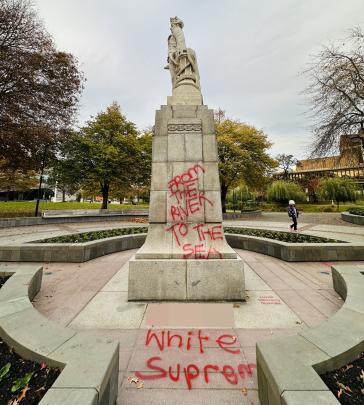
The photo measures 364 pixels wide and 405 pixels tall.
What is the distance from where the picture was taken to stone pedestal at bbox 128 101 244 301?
14.2ft

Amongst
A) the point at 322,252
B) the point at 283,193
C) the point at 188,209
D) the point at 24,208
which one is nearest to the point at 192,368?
the point at 188,209

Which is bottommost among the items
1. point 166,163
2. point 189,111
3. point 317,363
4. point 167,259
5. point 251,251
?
point 251,251

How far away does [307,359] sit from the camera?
2.04m

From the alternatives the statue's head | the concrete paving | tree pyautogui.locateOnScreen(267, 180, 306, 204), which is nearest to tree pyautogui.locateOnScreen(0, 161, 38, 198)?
the statue's head

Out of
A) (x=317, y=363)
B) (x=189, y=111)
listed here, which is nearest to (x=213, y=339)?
(x=317, y=363)

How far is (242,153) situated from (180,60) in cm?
1811

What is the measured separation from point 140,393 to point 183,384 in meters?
0.46

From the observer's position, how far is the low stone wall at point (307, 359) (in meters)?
1.65

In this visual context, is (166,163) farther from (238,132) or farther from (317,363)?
(238,132)

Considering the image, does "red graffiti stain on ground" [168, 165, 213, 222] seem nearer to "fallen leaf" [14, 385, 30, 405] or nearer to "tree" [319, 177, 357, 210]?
"fallen leaf" [14, 385, 30, 405]

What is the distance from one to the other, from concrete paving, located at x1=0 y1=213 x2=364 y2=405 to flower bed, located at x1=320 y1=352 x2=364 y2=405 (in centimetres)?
72

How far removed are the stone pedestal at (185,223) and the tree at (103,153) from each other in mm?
18631

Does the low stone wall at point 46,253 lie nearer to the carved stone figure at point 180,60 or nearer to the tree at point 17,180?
the carved stone figure at point 180,60

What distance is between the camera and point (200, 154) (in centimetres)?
518
